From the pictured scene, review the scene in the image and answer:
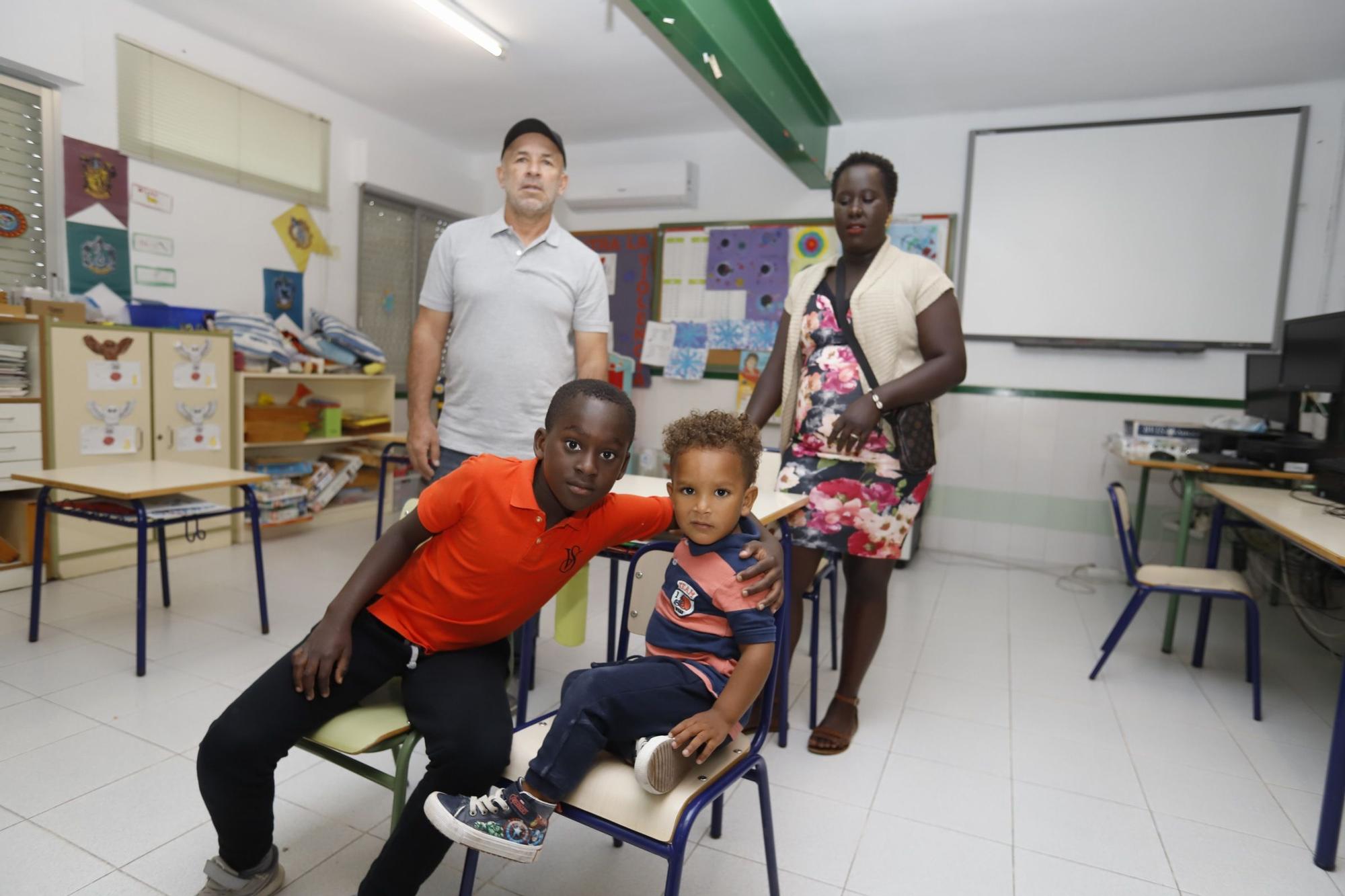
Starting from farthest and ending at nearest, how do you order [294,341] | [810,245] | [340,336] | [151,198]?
Result: 1. [810,245]
2. [340,336]
3. [294,341]
4. [151,198]

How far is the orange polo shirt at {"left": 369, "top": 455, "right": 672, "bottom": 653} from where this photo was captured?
4.43ft

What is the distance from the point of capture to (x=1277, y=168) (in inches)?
161

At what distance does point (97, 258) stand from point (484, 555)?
A: 361 cm

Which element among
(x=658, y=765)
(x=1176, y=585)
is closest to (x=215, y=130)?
(x=658, y=765)

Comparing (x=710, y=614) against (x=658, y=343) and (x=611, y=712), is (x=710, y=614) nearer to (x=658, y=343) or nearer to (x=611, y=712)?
(x=611, y=712)

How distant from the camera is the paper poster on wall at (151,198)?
3883 mm

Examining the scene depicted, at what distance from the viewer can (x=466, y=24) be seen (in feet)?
12.2

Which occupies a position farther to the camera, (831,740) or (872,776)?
(831,740)

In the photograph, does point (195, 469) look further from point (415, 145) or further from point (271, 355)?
point (415, 145)

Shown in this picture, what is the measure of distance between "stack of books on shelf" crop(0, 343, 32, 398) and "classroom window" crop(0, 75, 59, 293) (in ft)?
1.35

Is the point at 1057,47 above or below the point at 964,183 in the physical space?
above

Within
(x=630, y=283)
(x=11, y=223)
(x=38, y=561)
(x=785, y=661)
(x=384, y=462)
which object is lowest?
(x=38, y=561)

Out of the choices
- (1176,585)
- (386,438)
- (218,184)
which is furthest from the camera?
(386,438)

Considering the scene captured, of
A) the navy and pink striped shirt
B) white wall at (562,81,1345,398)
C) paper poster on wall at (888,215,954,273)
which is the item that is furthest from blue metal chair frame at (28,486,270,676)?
paper poster on wall at (888,215,954,273)
